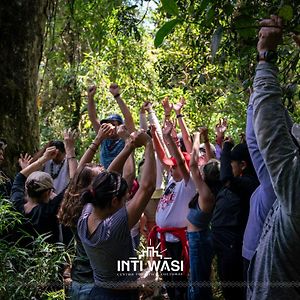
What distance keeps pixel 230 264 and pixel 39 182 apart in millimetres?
1542

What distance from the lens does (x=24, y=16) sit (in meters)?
5.24

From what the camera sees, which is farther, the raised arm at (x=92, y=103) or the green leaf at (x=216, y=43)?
the raised arm at (x=92, y=103)

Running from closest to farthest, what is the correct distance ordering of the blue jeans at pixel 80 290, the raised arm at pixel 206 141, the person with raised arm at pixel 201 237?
the blue jeans at pixel 80 290 → the person with raised arm at pixel 201 237 → the raised arm at pixel 206 141

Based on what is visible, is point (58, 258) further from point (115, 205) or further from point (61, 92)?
point (61, 92)

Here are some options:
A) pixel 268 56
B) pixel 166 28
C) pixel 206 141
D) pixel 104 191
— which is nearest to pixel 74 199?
pixel 104 191

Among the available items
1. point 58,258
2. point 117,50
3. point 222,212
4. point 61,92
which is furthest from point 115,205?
point 61,92

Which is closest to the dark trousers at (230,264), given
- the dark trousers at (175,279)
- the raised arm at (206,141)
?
the dark trousers at (175,279)

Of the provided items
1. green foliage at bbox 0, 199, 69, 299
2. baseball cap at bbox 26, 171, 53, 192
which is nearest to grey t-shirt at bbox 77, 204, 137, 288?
green foliage at bbox 0, 199, 69, 299

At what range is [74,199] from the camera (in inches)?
120

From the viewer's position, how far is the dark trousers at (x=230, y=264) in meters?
3.85

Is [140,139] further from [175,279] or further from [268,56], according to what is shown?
[175,279]

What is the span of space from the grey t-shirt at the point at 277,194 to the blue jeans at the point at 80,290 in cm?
112

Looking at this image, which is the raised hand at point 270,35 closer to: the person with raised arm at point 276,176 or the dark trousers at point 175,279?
the person with raised arm at point 276,176

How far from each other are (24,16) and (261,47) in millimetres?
3722
